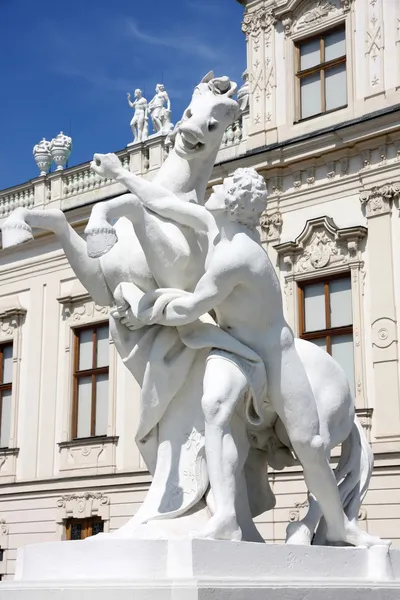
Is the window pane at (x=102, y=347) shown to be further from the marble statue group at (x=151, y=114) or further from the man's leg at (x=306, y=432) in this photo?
the man's leg at (x=306, y=432)

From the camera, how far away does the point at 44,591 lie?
3246 mm

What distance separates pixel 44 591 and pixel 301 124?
36.0 feet

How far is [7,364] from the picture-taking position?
1617 cm

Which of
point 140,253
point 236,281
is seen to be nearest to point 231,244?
point 236,281

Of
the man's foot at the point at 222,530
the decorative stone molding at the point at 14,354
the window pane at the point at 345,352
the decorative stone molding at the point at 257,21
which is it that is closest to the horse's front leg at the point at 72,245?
the man's foot at the point at 222,530

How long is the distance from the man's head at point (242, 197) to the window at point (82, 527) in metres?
11.0

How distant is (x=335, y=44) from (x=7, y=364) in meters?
7.23

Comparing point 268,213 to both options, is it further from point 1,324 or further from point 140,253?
point 140,253

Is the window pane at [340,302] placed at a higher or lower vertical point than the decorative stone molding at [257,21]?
lower

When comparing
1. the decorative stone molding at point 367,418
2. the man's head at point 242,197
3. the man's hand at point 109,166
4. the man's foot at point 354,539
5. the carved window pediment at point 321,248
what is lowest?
the man's foot at point 354,539

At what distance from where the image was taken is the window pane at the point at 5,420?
51.7 ft

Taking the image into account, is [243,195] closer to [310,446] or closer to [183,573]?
[310,446]

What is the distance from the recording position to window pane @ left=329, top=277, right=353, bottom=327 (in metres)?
12.3

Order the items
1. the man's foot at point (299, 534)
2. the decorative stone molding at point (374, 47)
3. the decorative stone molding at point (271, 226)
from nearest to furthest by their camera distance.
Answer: the man's foot at point (299, 534) < the decorative stone molding at point (374, 47) < the decorative stone molding at point (271, 226)
